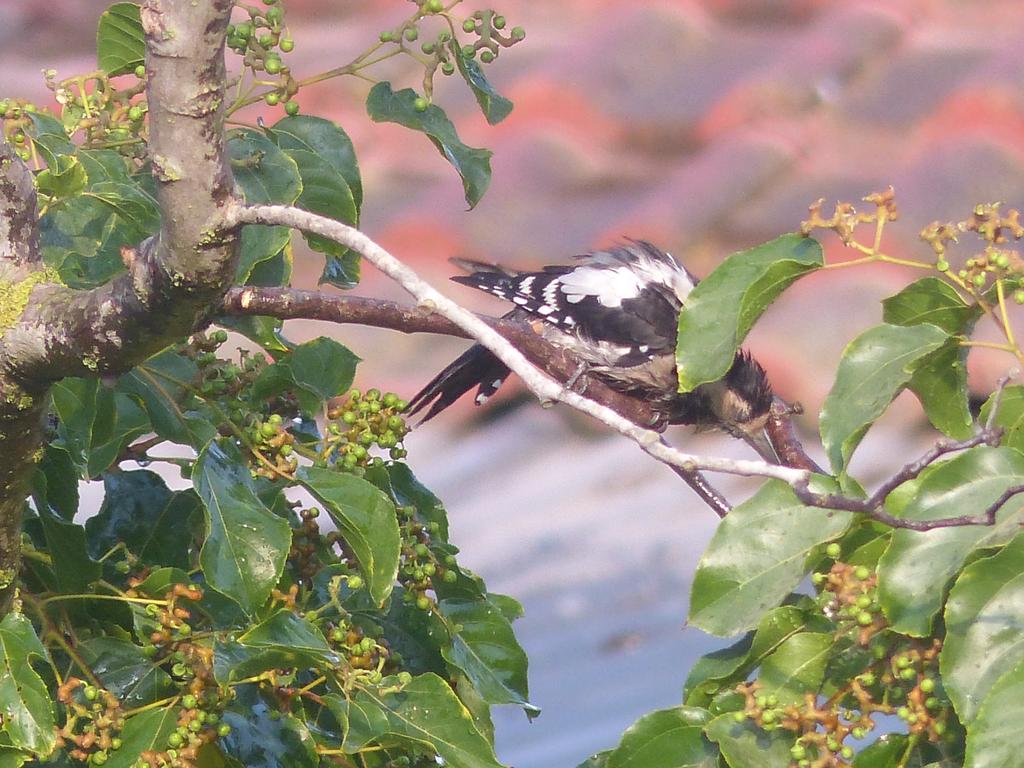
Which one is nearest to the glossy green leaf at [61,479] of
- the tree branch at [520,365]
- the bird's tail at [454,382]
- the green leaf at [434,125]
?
the green leaf at [434,125]

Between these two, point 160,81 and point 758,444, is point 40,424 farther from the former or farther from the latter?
point 758,444

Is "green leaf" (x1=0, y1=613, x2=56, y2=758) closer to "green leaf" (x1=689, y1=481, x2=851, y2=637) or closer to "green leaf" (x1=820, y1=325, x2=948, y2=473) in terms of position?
"green leaf" (x1=689, y1=481, x2=851, y2=637)

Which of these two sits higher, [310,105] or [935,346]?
[310,105]

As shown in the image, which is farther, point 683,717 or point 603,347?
point 603,347

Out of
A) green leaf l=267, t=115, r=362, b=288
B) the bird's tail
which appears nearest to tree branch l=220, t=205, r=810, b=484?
green leaf l=267, t=115, r=362, b=288

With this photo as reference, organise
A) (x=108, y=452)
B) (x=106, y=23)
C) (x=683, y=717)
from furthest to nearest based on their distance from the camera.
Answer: (x=106, y=23) → (x=108, y=452) → (x=683, y=717)

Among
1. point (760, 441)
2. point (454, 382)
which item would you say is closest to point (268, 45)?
point (454, 382)

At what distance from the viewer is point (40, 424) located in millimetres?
1267

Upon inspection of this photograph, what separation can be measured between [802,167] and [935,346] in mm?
1535

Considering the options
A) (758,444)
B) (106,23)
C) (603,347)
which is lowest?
(106,23)

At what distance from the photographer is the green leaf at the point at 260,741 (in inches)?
53.9

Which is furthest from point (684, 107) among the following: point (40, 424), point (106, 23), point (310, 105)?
point (40, 424)

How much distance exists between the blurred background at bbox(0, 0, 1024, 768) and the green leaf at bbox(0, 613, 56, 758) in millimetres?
1531

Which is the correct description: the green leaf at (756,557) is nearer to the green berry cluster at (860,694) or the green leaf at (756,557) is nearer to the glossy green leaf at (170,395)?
the green berry cluster at (860,694)
